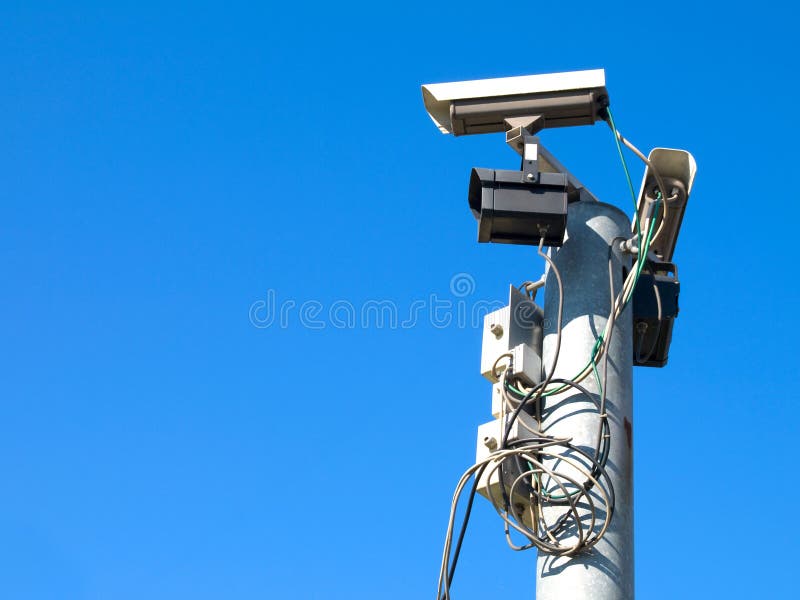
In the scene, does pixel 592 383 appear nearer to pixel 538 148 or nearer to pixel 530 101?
pixel 538 148

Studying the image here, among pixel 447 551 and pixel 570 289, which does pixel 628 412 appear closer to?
pixel 570 289

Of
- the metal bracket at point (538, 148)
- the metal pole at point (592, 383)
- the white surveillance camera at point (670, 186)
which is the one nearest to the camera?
the metal pole at point (592, 383)

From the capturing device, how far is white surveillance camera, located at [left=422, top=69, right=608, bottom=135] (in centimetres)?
428

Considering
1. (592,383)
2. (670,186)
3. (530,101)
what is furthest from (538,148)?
(592,383)

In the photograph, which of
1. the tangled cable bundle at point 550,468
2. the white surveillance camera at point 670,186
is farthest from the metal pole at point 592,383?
the white surveillance camera at point 670,186

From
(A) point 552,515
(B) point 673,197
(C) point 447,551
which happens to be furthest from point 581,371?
(B) point 673,197

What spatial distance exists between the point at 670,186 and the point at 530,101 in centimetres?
63

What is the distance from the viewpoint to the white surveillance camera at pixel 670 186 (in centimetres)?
438

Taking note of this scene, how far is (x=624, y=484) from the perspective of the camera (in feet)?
11.7

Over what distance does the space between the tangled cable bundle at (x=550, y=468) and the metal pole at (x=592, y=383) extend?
3cm

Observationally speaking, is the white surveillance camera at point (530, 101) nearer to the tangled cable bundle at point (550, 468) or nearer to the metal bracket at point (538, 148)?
the metal bracket at point (538, 148)

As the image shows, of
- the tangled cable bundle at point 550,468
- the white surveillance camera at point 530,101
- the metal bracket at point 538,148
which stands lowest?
the tangled cable bundle at point 550,468

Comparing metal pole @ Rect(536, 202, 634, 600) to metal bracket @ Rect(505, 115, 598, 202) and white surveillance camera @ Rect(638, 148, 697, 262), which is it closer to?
metal bracket @ Rect(505, 115, 598, 202)

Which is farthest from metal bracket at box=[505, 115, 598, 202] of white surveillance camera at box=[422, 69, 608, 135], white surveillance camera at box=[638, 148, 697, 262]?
white surveillance camera at box=[638, 148, 697, 262]
